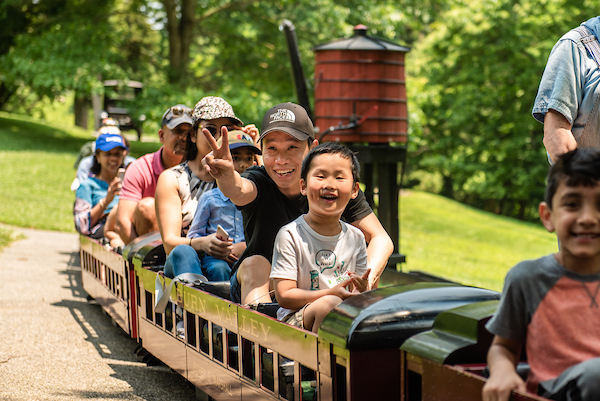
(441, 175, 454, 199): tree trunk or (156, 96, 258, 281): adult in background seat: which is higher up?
(156, 96, 258, 281): adult in background seat

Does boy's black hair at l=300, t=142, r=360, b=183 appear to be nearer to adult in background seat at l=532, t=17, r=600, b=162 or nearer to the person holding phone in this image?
adult in background seat at l=532, t=17, r=600, b=162

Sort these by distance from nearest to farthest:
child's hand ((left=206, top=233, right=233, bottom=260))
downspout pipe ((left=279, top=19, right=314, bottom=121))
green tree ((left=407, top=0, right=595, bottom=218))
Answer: child's hand ((left=206, top=233, right=233, bottom=260))
downspout pipe ((left=279, top=19, right=314, bottom=121))
green tree ((left=407, top=0, right=595, bottom=218))

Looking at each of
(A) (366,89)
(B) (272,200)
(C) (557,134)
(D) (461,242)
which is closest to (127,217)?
(B) (272,200)

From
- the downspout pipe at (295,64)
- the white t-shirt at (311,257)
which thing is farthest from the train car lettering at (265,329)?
the downspout pipe at (295,64)

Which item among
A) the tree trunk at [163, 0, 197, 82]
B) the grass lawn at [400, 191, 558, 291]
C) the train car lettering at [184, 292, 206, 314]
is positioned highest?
the tree trunk at [163, 0, 197, 82]

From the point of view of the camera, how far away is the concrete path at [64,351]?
14.5ft

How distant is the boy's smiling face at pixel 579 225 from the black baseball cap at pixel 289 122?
69.9 inches

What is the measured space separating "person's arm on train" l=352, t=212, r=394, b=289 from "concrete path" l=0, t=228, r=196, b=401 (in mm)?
1658

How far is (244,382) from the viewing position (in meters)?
3.28

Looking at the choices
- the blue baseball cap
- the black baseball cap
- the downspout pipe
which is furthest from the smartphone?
the downspout pipe

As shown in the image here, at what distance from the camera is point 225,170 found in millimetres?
3172

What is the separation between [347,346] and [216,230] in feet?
6.85

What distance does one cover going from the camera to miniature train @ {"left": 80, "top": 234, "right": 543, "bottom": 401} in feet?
7.02

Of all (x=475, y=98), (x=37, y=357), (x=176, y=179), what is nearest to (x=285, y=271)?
(x=176, y=179)
